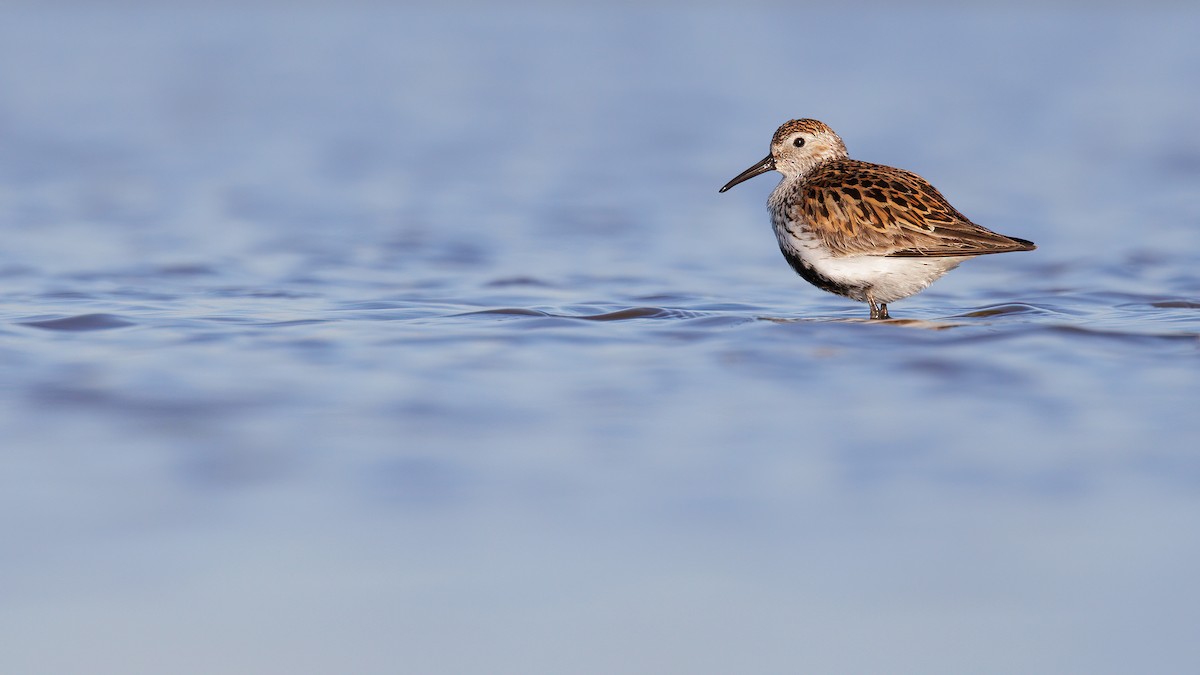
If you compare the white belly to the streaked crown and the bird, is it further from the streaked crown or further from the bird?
the streaked crown

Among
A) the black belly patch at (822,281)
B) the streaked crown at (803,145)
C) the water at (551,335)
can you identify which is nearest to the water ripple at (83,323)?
the water at (551,335)

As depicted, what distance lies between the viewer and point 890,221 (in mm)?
8547

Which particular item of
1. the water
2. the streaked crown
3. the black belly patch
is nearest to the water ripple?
the water

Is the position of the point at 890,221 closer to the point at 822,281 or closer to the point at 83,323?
the point at 822,281

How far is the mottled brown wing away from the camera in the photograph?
838 cm

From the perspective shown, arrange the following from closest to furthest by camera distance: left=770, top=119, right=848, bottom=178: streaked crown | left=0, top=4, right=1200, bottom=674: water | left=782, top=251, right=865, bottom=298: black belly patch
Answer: left=0, top=4, right=1200, bottom=674: water
left=782, top=251, right=865, bottom=298: black belly patch
left=770, top=119, right=848, bottom=178: streaked crown

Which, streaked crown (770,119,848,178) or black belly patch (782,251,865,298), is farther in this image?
streaked crown (770,119,848,178)

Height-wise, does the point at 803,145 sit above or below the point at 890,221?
above

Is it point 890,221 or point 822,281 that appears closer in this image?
point 890,221

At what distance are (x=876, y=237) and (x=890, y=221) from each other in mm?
135

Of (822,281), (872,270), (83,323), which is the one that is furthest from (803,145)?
(83,323)

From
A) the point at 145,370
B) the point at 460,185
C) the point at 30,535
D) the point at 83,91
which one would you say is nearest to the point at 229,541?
the point at 30,535

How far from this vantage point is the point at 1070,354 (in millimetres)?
7082

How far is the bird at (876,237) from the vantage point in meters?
8.42
